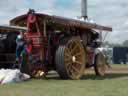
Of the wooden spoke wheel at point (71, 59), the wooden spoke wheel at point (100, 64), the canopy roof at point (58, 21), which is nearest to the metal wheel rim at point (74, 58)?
the wooden spoke wheel at point (71, 59)

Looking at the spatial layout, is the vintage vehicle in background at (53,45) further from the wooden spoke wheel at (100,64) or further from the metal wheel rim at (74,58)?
the wooden spoke wheel at (100,64)

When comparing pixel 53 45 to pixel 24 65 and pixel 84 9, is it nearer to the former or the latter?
pixel 24 65

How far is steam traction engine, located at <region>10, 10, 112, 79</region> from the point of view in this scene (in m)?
17.1

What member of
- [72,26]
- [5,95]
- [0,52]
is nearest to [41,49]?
[72,26]

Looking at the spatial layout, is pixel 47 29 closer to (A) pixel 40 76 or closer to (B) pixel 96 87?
(A) pixel 40 76

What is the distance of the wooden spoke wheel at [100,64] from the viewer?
20.7 metres

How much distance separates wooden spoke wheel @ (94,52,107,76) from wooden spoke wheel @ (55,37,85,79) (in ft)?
7.55

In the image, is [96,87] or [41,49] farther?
[41,49]

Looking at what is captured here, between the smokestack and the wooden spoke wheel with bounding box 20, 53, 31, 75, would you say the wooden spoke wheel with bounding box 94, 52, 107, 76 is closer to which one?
the smokestack

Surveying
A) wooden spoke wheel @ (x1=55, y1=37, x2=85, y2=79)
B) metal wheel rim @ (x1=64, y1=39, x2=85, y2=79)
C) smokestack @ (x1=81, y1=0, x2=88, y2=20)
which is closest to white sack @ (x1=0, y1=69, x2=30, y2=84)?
wooden spoke wheel @ (x1=55, y1=37, x2=85, y2=79)

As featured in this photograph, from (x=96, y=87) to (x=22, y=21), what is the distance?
5762 mm

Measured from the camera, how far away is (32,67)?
17.6 m

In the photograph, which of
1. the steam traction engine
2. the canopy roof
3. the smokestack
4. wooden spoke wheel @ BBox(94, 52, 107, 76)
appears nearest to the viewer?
the canopy roof

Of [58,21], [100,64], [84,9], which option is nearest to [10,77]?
[58,21]
